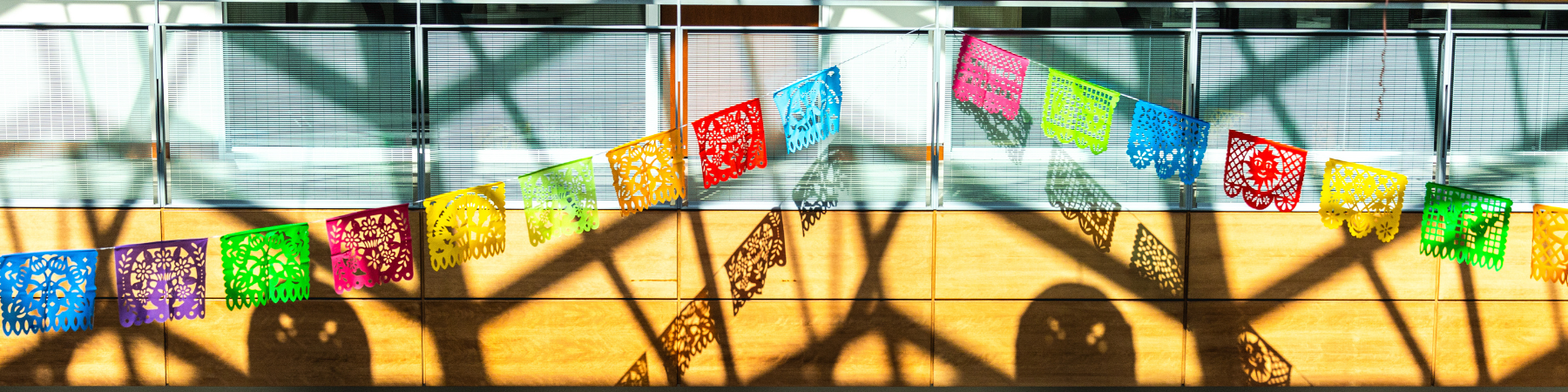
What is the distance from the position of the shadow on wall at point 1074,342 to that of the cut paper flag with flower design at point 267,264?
11.4 ft

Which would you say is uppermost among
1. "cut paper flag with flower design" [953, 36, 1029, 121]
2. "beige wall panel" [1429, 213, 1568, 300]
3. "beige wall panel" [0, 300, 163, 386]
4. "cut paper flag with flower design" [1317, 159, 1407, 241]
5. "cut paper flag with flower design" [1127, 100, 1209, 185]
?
"cut paper flag with flower design" [953, 36, 1029, 121]

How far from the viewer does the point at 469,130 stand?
14.5ft

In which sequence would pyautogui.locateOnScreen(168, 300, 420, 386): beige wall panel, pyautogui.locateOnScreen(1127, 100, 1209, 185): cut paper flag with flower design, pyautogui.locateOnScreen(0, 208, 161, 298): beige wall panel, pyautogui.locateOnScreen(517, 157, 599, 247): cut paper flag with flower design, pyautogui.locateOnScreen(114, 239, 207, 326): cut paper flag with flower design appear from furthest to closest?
1. pyautogui.locateOnScreen(168, 300, 420, 386): beige wall panel
2. pyautogui.locateOnScreen(0, 208, 161, 298): beige wall panel
3. pyautogui.locateOnScreen(1127, 100, 1209, 185): cut paper flag with flower design
4. pyautogui.locateOnScreen(517, 157, 599, 247): cut paper flag with flower design
5. pyautogui.locateOnScreen(114, 239, 207, 326): cut paper flag with flower design

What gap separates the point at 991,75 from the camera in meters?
4.18

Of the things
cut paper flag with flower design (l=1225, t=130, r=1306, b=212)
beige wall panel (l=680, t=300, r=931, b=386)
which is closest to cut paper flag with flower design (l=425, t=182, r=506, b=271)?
beige wall panel (l=680, t=300, r=931, b=386)

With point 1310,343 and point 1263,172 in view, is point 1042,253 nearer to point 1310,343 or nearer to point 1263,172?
point 1263,172

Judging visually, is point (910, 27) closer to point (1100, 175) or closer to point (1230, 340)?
point (1100, 175)

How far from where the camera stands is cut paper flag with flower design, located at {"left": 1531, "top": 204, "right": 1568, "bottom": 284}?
3.49m

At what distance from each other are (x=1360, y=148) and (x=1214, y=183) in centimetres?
79

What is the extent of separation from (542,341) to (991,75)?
270 centimetres

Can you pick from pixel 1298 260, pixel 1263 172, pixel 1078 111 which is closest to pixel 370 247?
pixel 1078 111

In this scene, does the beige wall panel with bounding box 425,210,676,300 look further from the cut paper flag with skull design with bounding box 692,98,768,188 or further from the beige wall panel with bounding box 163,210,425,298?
the cut paper flag with skull design with bounding box 692,98,768,188

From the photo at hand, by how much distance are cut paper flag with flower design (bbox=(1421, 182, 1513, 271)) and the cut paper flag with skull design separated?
9.46 feet

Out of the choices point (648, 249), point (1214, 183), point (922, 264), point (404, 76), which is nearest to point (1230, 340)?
point (1214, 183)
